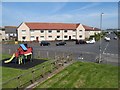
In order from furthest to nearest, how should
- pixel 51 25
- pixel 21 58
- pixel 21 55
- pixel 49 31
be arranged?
1. pixel 51 25
2. pixel 49 31
3. pixel 21 55
4. pixel 21 58

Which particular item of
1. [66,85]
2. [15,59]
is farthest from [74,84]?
[15,59]

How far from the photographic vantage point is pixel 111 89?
13.9 meters

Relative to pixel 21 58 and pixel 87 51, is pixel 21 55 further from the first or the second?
pixel 87 51

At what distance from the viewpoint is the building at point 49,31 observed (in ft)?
236

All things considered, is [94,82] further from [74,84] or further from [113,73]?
[113,73]

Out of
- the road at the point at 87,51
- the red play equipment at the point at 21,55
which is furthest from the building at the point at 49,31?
the red play equipment at the point at 21,55

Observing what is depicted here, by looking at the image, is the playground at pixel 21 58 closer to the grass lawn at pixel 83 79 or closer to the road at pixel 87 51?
the grass lawn at pixel 83 79

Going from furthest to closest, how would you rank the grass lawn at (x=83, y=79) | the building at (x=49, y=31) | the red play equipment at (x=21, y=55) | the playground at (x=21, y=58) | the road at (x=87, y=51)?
the building at (x=49, y=31), the road at (x=87, y=51), the red play equipment at (x=21, y=55), the playground at (x=21, y=58), the grass lawn at (x=83, y=79)

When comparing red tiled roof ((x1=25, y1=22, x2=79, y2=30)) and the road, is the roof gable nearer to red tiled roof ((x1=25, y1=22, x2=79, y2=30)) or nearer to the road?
red tiled roof ((x1=25, y1=22, x2=79, y2=30))

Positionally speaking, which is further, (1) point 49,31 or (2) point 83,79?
(1) point 49,31

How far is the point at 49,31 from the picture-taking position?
75625mm

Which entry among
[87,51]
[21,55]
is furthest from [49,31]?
[21,55]

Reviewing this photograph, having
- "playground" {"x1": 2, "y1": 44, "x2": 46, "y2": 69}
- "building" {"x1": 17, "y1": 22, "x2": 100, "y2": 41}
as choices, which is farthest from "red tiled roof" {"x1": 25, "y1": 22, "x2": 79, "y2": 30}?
"playground" {"x1": 2, "y1": 44, "x2": 46, "y2": 69}

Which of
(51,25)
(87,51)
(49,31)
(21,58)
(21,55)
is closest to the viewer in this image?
(21,58)
